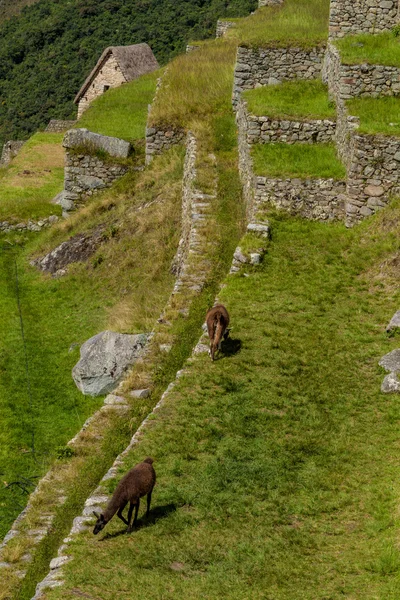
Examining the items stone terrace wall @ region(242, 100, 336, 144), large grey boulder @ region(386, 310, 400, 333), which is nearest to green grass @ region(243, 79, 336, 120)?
stone terrace wall @ region(242, 100, 336, 144)

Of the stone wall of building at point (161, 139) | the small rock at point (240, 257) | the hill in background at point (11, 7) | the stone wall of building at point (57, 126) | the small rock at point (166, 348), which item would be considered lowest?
the hill in background at point (11, 7)

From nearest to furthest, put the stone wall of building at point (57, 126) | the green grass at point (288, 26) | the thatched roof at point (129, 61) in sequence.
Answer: the green grass at point (288, 26) < the thatched roof at point (129, 61) < the stone wall of building at point (57, 126)

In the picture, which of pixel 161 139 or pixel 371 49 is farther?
pixel 161 139

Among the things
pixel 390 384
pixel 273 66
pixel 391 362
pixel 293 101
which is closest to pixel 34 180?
pixel 273 66

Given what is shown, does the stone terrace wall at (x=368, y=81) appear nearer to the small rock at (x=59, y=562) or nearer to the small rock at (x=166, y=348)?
the small rock at (x=166, y=348)

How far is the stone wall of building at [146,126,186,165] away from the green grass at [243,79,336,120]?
362 centimetres

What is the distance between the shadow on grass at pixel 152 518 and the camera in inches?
457

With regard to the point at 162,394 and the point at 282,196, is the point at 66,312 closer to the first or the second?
the point at 282,196

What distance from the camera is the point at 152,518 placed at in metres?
11.8

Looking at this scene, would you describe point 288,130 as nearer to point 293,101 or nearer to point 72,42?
point 293,101

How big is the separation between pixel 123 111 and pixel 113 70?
9765mm

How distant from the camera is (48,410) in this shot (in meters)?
19.8

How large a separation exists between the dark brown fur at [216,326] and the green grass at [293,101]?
837 cm

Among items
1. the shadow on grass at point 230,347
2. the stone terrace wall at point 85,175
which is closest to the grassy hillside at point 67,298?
the stone terrace wall at point 85,175
